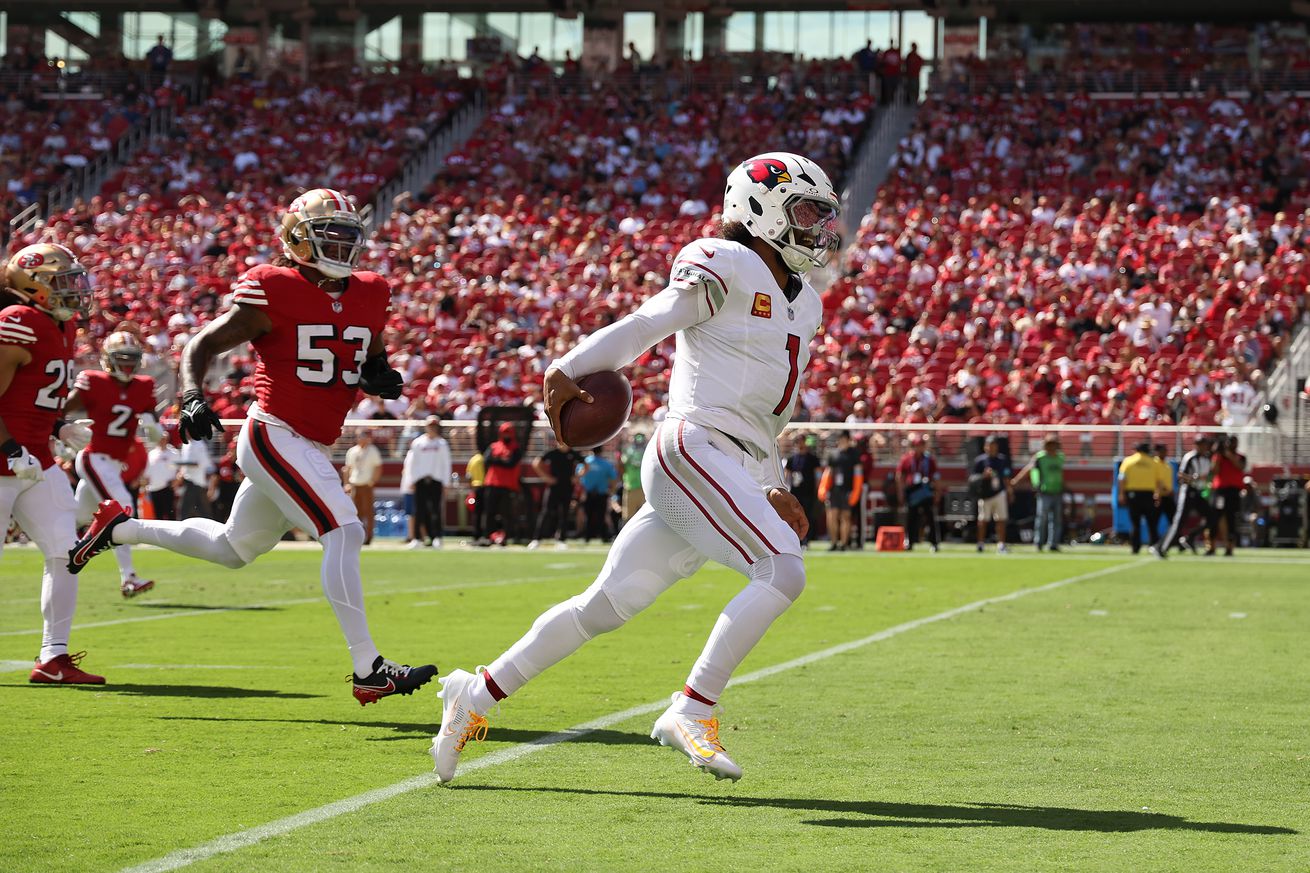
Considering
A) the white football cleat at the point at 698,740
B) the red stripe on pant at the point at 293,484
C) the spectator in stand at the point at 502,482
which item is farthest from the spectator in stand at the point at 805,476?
the white football cleat at the point at 698,740

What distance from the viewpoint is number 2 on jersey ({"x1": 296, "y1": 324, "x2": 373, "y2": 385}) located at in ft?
22.4

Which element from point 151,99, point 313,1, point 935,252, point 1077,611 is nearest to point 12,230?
point 151,99

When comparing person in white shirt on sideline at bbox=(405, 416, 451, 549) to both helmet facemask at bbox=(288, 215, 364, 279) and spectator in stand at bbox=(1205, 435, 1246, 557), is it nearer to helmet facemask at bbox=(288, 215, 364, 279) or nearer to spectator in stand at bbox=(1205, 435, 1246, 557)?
spectator in stand at bbox=(1205, 435, 1246, 557)

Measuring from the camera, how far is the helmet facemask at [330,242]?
6.80 meters

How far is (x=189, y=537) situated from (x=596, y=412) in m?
2.72

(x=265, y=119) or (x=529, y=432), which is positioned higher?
(x=265, y=119)

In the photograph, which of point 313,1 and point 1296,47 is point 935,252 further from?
point 313,1

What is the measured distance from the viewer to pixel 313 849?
4332 millimetres

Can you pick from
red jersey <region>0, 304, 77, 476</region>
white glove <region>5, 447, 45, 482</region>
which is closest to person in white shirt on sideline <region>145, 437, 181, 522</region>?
red jersey <region>0, 304, 77, 476</region>

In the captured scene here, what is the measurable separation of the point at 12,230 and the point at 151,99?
5509 mm

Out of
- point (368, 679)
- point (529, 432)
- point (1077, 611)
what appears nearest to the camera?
point (368, 679)

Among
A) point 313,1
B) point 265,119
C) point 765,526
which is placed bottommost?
point 765,526

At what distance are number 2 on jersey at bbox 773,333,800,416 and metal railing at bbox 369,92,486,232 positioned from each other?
1130 inches

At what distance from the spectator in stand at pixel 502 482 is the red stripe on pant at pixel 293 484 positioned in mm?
16162
